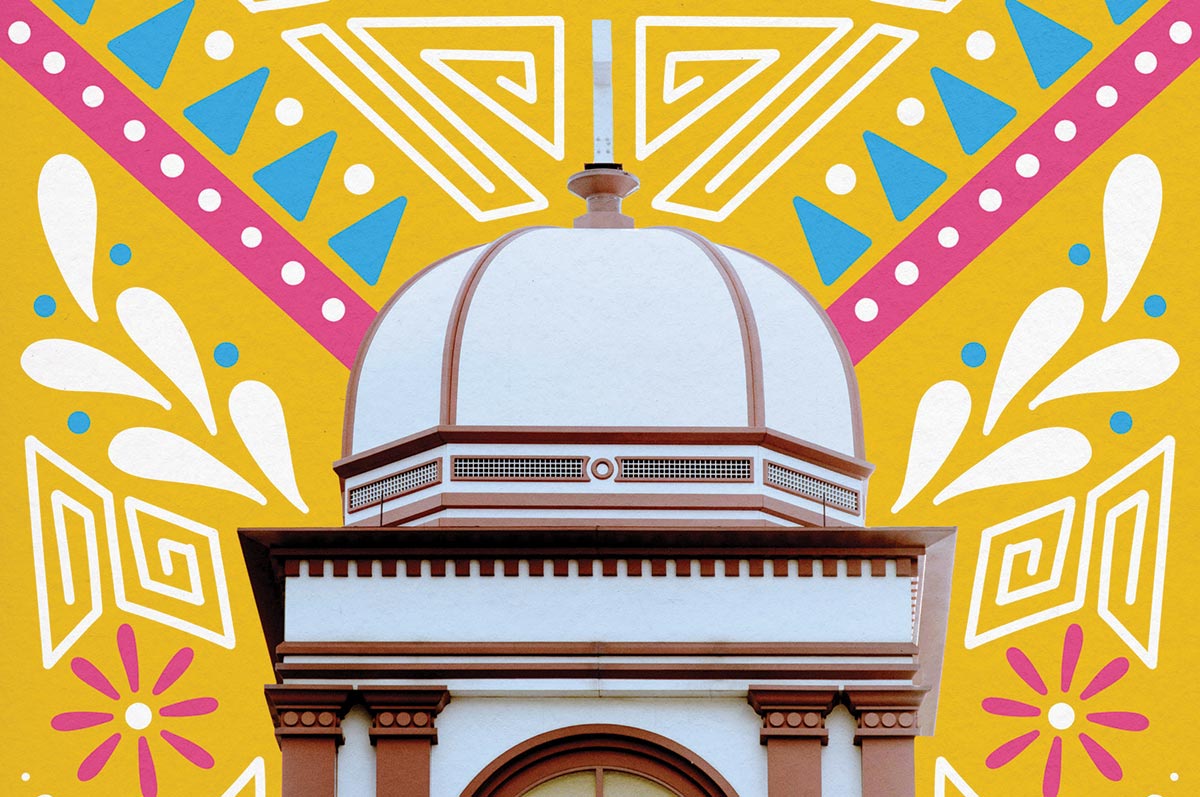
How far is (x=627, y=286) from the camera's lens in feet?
109

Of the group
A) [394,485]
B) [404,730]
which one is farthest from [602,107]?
[404,730]

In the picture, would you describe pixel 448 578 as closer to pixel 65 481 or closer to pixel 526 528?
pixel 526 528

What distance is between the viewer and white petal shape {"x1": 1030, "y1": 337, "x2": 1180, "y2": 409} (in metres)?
37.6

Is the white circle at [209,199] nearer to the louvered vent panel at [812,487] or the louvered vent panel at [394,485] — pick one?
the louvered vent panel at [394,485]

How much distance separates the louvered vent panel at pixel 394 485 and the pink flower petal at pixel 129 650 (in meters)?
4.90

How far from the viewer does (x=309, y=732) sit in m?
30.6

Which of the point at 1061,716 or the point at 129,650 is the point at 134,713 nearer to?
the point at 129,650

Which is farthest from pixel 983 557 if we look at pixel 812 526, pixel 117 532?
pixel 117 532

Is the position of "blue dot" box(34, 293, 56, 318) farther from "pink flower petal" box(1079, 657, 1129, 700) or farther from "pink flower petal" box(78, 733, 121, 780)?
"pink flower petal" box(1079, 657, 1129, 700)

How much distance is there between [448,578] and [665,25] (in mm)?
9998

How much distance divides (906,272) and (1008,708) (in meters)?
5.02

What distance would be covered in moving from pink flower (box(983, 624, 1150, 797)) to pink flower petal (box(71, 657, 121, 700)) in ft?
28.6

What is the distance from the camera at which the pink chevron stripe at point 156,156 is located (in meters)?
38.9

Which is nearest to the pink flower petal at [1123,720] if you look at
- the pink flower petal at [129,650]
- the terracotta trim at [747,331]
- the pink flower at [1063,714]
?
the pink flower at [1063,714]
